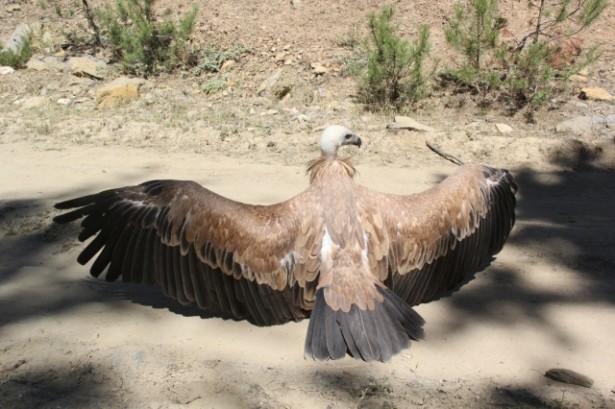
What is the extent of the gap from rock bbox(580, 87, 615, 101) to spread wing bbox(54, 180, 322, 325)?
6283 millimetres

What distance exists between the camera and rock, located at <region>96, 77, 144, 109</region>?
905 cm

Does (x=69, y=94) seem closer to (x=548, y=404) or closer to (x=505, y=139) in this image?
(x=505, y=139)

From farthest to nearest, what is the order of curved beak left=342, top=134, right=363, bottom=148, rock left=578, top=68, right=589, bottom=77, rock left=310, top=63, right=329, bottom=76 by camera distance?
rock left=310, top=63, right=329, bottom=76 < rock left=578, top=68, right=589, bottom=77 < curved beak left=342, top=134, right=363, bottom=148

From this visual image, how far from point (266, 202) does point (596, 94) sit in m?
5.38

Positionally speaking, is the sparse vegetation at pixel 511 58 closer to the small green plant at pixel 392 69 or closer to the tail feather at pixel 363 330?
the small green plant at pixel 392 69

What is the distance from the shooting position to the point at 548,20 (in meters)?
10.0

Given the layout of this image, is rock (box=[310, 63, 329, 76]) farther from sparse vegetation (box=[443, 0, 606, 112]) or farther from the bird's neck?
the bird's neck

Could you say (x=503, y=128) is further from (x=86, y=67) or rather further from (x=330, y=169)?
(x=86, y=67)

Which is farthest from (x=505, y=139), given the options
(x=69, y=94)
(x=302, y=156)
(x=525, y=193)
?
(x=69, y=94)

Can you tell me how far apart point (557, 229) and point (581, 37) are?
235 inches

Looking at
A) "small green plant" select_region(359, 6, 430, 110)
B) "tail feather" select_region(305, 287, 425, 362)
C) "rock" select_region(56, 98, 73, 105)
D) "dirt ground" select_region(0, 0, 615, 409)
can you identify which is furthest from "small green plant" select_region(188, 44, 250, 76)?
"tail feather" select_region(305, 287, 425, 362)

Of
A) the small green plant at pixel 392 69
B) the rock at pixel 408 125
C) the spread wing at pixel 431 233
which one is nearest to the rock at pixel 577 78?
the small green plant at pixel 392 69

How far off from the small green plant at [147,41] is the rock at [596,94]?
636cm

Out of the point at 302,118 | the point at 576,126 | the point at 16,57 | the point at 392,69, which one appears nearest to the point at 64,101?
the point at 16,57
